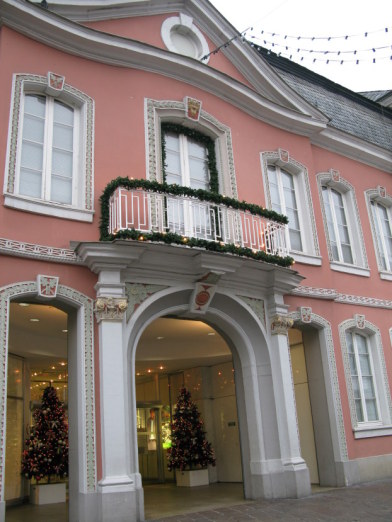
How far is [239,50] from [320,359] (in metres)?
6.85

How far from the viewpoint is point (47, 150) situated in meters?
9.23

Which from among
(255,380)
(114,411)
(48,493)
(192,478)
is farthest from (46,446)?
(255,380)

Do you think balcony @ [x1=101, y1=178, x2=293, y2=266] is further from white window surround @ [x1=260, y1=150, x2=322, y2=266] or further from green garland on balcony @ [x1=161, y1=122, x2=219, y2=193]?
white window surround @ [x1=260, y1=150, x2=322, y2=266]

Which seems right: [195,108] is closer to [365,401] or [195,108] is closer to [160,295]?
[160,295]

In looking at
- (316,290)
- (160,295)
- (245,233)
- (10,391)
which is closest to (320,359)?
(316,290)

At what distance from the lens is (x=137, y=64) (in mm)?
10648

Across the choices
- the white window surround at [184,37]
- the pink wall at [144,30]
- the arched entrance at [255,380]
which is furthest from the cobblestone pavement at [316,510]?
the white window surround at [184,37]

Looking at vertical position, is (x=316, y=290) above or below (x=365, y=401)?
above

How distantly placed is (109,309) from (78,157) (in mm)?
2742

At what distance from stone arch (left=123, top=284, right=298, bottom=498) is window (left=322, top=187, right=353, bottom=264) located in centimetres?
370

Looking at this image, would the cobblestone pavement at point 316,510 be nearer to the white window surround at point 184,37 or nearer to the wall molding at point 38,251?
the wall molding at point 38,251

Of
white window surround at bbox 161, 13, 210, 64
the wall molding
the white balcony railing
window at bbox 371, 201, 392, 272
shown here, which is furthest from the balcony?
window at bbox 371, 201, 392, 272

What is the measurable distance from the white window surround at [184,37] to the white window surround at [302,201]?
2543mm

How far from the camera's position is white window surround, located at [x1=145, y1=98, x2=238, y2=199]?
→ 10.2 m
